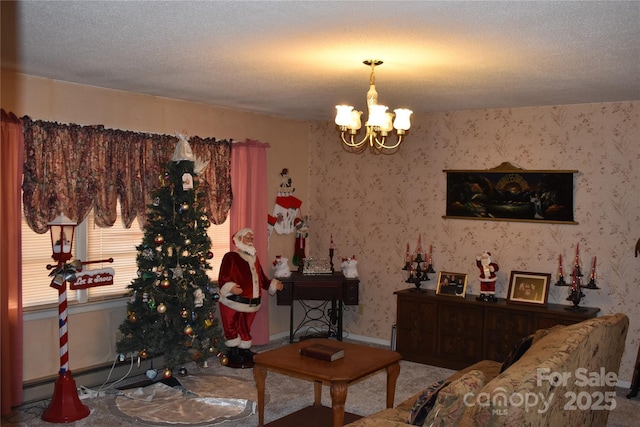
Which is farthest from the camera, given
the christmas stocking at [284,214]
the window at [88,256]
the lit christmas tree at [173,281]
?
the christmas stocking at [284,214]

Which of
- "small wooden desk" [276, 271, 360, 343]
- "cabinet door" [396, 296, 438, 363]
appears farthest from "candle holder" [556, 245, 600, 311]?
"small wooden desk" [276, 271, 360, 343]

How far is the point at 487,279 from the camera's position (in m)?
5.93

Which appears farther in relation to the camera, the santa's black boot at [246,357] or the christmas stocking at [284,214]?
the christmas stocking at [284,214]

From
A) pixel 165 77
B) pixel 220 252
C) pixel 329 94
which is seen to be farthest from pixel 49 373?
pixel 329 94

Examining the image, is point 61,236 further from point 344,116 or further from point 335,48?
point 335,48

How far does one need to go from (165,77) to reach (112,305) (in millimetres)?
2118

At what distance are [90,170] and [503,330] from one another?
402 cm

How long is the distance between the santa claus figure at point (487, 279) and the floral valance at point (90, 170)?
2.89 meters

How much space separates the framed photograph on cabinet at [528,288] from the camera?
5715 mm

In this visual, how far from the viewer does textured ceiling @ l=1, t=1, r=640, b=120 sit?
9.47ft

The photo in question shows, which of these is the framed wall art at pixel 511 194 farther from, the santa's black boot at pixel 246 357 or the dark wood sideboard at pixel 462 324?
the santa's black boot at pixel 246 357

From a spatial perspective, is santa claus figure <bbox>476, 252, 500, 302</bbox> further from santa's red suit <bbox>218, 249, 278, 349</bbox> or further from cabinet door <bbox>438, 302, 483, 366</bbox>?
santa's red suit <bbox>218, 249, 278, 349</bbox>

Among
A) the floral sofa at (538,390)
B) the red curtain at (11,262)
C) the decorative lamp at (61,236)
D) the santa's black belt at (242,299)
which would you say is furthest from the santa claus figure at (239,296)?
the floral sofa at (538,390)

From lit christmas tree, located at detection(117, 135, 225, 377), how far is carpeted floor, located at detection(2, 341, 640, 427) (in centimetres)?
42
